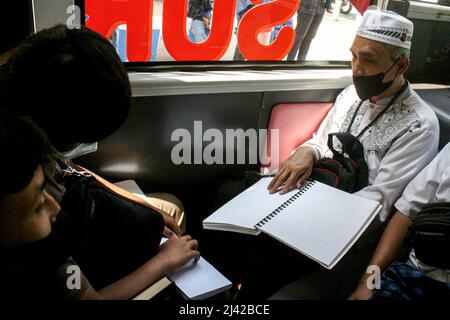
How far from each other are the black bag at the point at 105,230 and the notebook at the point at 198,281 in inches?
4.9

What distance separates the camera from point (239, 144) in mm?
2371

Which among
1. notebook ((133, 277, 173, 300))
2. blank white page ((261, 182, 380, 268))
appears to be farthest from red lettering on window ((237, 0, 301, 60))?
notebook ((133, 277, 173, 300))

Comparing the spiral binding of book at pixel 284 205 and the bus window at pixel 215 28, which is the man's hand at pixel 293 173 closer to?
the spiral binding of book at pixel 284 205

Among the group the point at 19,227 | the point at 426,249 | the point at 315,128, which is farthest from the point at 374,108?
the point at 19,227

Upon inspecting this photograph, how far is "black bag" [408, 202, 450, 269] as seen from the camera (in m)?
1.24

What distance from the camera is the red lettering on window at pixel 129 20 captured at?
180 centimetres

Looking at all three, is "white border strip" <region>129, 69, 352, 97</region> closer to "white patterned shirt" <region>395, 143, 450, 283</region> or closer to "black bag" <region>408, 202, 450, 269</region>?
"white patterned shirt" <region>395, 143, 450, 283</region>

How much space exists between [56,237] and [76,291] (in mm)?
151

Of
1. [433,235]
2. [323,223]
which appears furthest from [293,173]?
[433,235]

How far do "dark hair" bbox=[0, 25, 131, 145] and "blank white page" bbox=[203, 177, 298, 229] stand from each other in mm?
578

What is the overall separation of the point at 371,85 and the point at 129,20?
1.25m

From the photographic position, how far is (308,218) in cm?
136

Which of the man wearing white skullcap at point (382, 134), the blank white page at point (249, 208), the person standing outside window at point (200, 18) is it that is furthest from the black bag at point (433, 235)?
the person standing outside window at point (200, 18)
